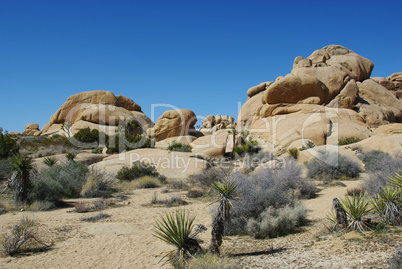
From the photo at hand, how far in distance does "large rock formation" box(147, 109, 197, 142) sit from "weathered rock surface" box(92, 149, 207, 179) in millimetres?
16915

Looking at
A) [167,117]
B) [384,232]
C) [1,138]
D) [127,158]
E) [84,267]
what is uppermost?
[167,117]

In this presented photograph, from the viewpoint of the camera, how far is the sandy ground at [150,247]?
4840 millimetres

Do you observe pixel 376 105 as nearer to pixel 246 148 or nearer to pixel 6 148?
pixel 246 148

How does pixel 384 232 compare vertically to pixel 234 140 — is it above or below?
below

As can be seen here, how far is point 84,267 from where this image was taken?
5.41 meters

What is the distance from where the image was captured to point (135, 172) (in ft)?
55.3

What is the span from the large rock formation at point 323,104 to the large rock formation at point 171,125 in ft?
25.7

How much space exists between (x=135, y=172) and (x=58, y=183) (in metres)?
5.53

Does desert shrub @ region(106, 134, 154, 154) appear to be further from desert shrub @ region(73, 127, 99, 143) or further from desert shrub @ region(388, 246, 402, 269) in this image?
desert shrub @ region(388, 246, 402, 269)

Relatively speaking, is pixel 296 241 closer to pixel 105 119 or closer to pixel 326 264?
pixel 326 264

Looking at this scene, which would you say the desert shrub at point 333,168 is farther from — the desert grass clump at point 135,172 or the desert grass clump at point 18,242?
the desert grass clump at point 18,242

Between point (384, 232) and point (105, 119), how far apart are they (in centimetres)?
4184

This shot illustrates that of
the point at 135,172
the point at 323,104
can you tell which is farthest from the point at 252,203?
the point at 323,104

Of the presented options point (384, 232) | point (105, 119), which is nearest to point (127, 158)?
point (384, 232)
